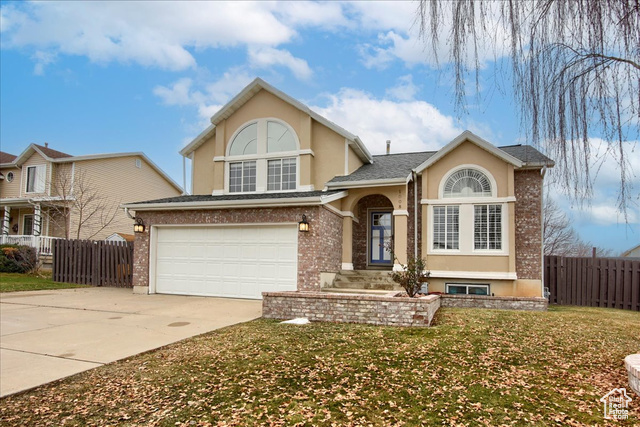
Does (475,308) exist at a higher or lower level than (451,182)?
lower

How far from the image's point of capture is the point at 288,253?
12.1 meters

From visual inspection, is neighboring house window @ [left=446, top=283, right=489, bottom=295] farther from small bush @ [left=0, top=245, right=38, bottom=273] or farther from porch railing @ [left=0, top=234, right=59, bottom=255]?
porch railing @ [left=0, top=234, right=59, bottom=255]

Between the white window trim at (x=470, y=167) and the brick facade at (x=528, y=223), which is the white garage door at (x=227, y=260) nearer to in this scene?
the white window trim at (x=470, y=167)

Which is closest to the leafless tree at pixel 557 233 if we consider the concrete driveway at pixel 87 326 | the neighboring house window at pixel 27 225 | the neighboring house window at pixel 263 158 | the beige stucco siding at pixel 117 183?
the neighboring house window at pixel 263 158

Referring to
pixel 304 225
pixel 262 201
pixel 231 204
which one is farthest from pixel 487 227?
pixel 231 204

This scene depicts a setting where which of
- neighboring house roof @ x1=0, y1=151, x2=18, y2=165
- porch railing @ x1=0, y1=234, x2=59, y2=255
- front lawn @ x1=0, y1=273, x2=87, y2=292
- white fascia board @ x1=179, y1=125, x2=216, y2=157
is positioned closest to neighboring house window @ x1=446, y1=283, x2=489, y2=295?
white fascia board @ x1=179, y1=125, x2=216, y2=157

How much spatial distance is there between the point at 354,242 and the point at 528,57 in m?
11.8

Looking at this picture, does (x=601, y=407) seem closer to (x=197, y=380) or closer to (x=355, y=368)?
(x=355, y=368)

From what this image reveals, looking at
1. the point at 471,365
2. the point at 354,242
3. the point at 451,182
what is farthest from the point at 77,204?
the point at 471,365

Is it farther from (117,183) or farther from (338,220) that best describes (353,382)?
(117,183)

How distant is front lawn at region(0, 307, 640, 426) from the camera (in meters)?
4.09

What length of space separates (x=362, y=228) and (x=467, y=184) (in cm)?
420

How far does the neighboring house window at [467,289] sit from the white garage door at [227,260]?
5625mm

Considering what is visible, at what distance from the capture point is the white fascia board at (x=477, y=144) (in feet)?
42.6
